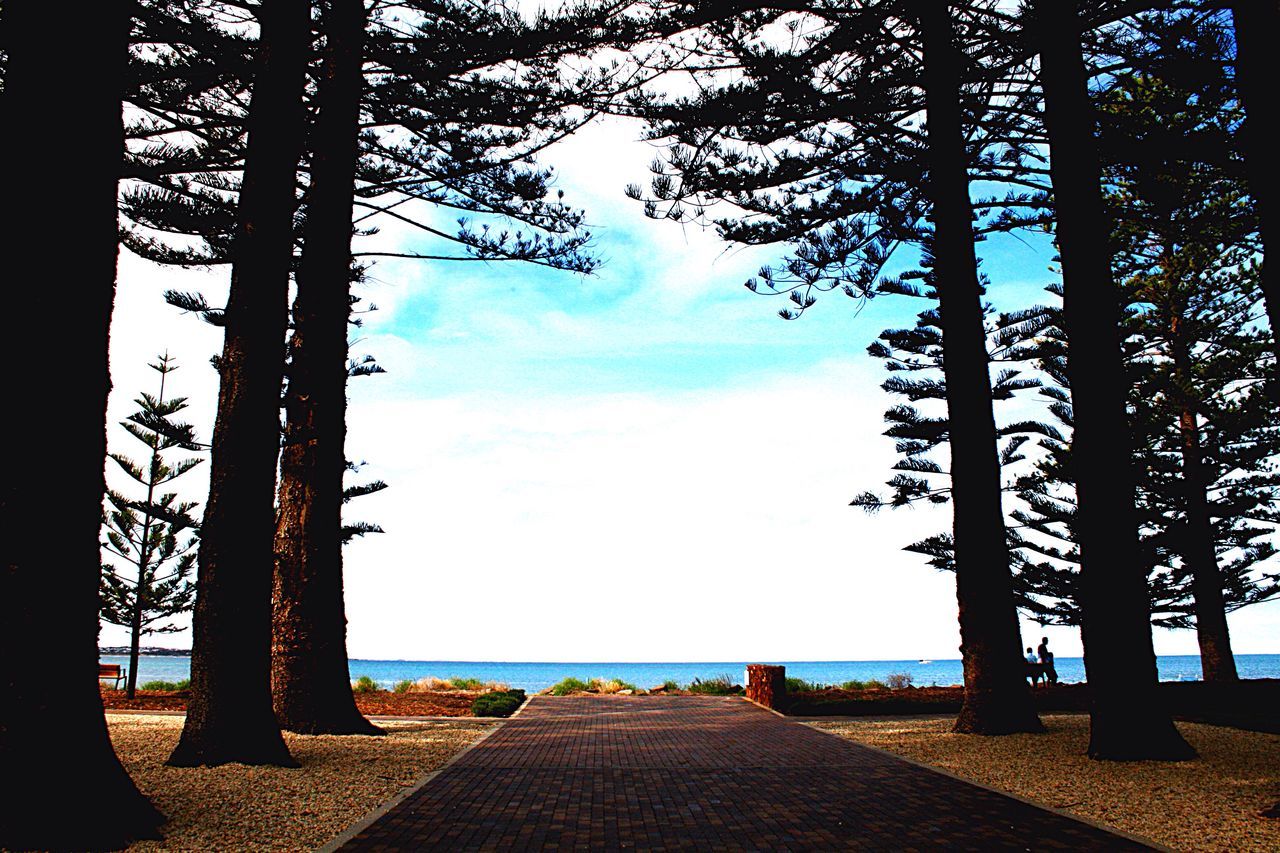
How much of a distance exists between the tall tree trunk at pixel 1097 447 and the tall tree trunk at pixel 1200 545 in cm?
1138

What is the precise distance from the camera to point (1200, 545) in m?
17.8

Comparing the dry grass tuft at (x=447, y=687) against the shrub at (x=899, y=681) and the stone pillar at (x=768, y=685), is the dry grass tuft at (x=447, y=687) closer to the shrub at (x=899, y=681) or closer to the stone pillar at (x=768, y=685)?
the stone pillar at (x=768, y=685)

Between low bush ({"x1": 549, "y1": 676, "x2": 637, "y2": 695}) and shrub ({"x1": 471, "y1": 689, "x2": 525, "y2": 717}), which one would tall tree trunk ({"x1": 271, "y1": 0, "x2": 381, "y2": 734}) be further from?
low bush ({"x1": 549, "y1": 676, "x2": 637, "y2": 695})

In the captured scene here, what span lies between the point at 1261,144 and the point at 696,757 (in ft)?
21.4

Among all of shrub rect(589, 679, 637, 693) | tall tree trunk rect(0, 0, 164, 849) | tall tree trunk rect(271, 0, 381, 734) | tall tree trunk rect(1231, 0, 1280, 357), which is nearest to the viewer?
tall tree trunk rect(0, 0, 164, 849)

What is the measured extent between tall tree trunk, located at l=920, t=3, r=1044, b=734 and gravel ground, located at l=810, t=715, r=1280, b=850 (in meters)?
0.52

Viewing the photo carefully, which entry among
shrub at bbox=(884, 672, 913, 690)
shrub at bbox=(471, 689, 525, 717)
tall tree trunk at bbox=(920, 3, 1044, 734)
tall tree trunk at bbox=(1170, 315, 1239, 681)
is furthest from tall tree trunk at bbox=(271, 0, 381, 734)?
tall tree trunk at bbox=(1170, 315, 1239, 681)

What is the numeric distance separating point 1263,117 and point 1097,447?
10.2 ft

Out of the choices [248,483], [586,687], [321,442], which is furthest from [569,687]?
[248,483]

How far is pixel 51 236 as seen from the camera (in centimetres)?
468

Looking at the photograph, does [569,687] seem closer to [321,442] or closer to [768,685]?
[768,685]

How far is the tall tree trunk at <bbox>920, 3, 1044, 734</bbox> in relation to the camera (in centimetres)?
968

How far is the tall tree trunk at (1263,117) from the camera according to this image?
5.75m

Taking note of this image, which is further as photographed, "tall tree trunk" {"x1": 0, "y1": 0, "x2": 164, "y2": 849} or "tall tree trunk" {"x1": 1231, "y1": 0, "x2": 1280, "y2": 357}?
"tall tree trunk" {"x1": 1231, "y1": 0, "x2": 1280, "y2": 357}
